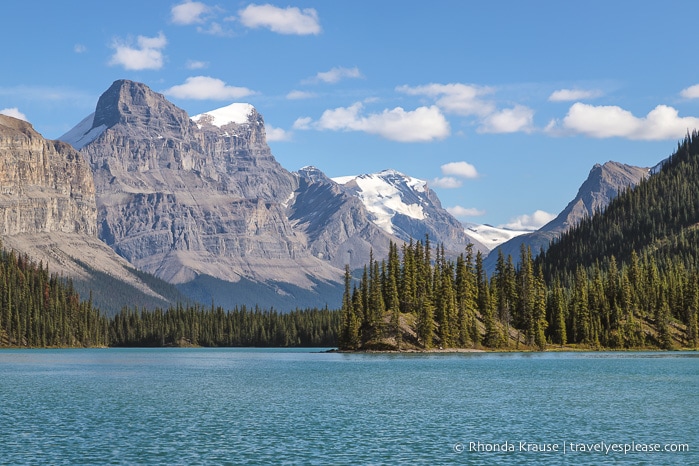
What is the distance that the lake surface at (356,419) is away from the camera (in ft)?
202

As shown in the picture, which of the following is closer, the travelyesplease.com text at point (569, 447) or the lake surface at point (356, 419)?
the lake surface at point (356, 419)

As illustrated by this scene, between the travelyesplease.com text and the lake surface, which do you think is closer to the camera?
the lake surface

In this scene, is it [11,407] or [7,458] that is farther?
[11,407]

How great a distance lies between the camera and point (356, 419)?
8169 centimetres

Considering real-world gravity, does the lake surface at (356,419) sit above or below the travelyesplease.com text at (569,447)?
above

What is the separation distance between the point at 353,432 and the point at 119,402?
36.6 meters

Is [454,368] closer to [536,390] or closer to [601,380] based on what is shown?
[601,380]

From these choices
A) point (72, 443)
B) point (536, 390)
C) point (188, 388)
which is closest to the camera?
point (72, 443)

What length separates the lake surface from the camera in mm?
61500

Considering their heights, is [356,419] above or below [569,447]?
above

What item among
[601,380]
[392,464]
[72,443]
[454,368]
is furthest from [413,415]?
[454,368]

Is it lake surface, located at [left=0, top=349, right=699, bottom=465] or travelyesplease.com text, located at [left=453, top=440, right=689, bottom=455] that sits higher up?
lake surface, located at [left=0, top=349, right=699, bottom=465]

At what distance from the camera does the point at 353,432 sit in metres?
72.7

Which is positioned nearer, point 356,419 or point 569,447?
→ point 569,447
